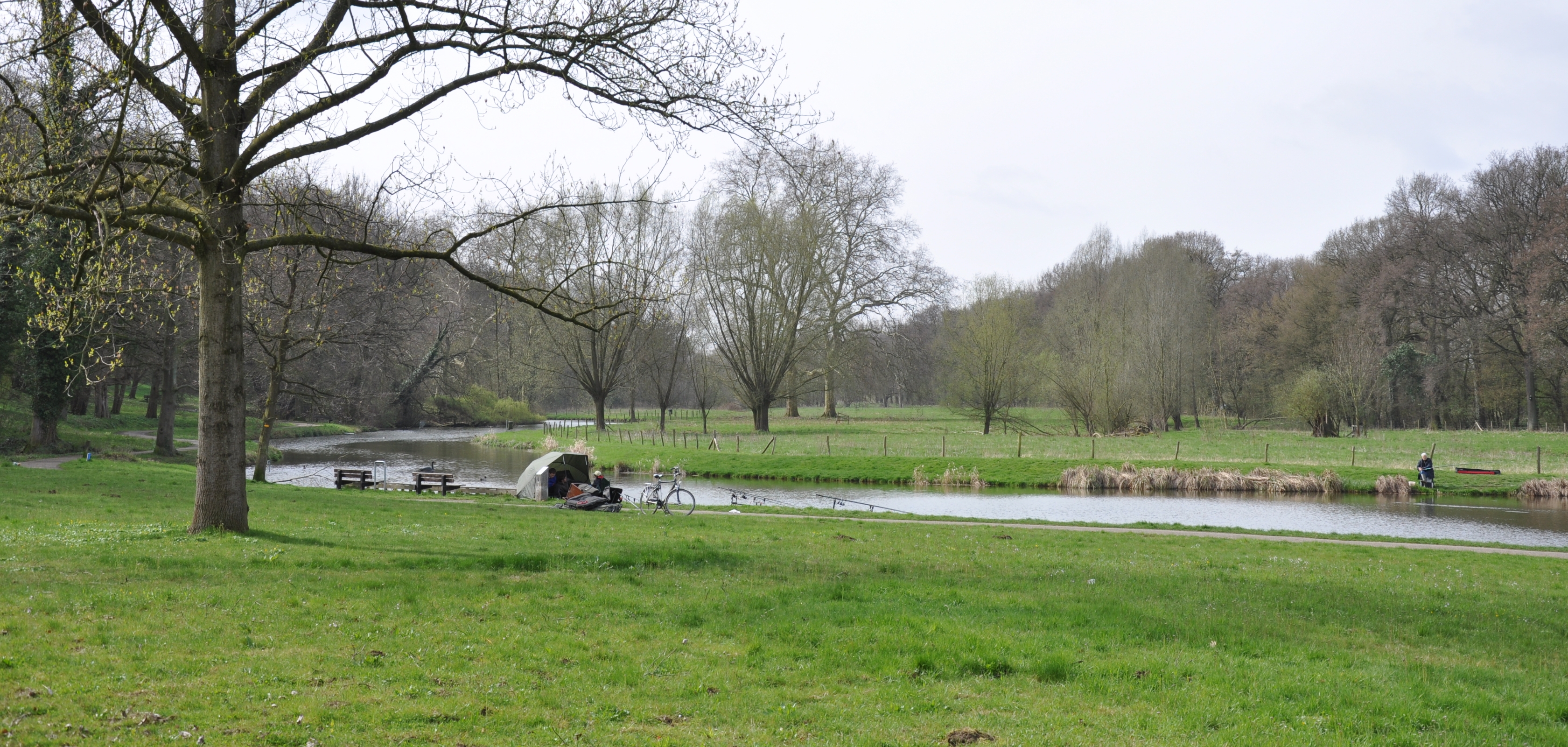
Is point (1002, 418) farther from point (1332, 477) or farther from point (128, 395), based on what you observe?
point (128, 395)

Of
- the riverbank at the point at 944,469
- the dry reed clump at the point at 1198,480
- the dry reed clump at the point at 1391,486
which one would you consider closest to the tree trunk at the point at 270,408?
the riverbank at the point at 944,469

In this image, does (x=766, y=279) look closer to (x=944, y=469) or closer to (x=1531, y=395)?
(x=944, y=469)

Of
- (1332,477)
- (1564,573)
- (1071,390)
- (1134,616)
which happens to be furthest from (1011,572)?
(1071,390)

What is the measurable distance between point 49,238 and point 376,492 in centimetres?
900

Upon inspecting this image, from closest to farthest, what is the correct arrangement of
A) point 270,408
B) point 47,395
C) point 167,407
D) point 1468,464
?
point 270,408 → point 47,395 → point 167,407 → point 1468,464

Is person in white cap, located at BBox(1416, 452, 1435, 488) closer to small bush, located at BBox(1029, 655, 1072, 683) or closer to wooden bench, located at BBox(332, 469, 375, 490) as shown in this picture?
small bush, located at BBox(1029, 655, 1072, 683)

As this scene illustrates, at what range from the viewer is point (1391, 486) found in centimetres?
2872

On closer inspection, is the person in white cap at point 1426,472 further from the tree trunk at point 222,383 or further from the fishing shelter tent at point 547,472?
the tree trunk at point 222,383

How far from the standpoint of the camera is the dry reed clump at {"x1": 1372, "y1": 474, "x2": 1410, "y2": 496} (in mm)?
28469

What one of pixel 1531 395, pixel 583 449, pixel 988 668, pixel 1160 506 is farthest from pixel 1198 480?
pixel 1531 395

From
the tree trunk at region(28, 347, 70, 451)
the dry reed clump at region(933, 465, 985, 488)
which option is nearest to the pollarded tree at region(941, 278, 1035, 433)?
the dry reed clump at region(933, 465, 985, 488)

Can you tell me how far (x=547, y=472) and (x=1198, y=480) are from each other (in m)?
21.1

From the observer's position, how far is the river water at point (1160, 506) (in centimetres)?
2170

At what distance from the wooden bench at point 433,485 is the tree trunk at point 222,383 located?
12.9m
